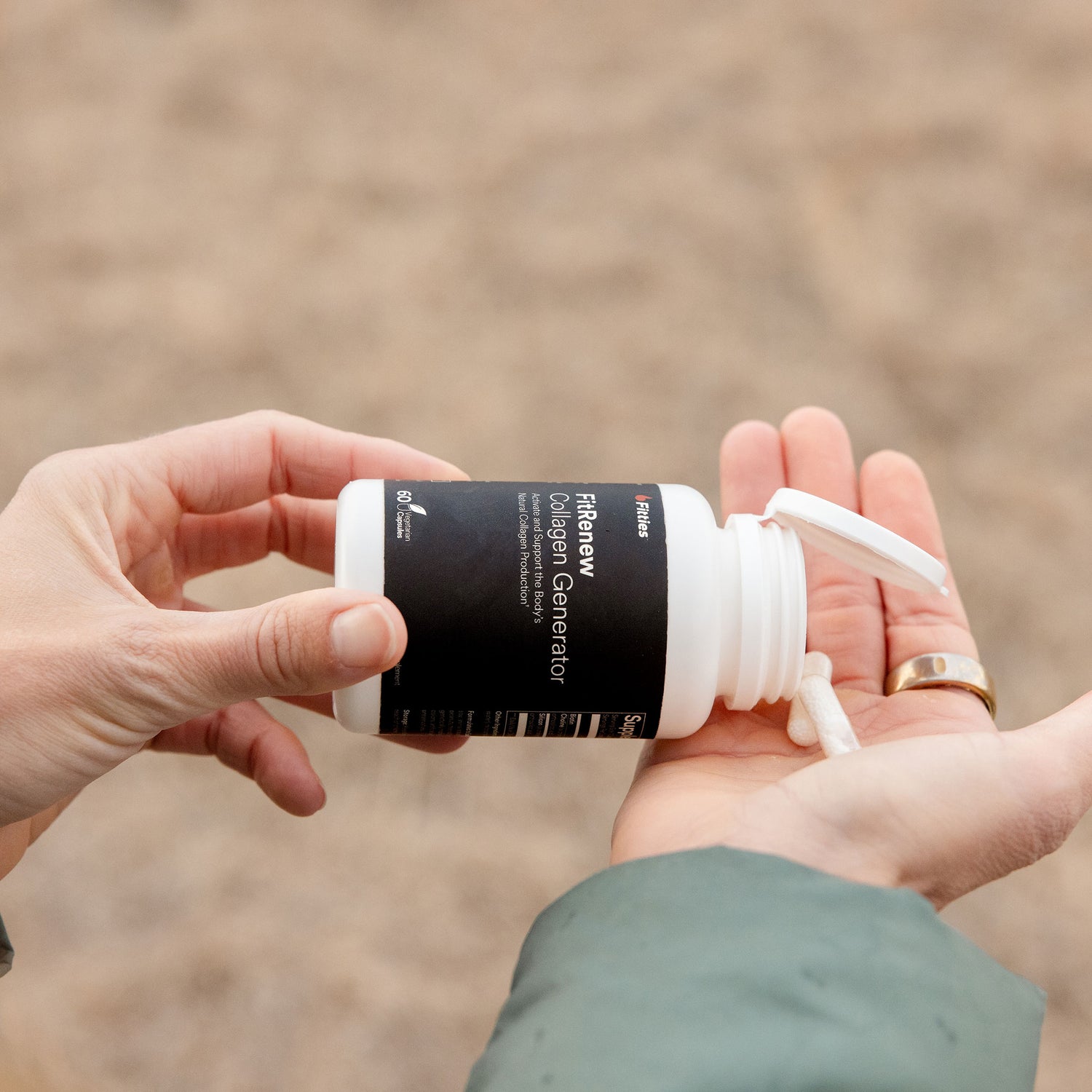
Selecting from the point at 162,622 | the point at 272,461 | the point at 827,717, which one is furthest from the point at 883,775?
the point at 272,461

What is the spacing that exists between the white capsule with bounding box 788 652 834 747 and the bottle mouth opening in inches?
2.6

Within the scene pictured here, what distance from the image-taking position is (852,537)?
0.85 m

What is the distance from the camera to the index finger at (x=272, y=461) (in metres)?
1.00

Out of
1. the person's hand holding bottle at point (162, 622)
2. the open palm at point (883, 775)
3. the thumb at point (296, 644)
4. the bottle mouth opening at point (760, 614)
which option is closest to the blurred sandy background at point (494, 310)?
the person's hand holding bottle at point (162, 622)

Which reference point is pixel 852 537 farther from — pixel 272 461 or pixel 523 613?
pixel 272 461

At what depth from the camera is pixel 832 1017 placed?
63 cm

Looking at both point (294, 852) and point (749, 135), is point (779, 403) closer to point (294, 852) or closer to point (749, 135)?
point (749, 135)

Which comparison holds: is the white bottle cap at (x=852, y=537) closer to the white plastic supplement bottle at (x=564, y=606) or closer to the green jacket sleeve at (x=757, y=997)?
the white plastic supplement bottle at (x=564, y=606)

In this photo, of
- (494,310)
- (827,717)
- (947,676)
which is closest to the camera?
(827,717)

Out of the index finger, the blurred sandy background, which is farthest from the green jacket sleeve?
the blurred sandy background

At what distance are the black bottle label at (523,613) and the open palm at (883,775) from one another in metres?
0.11

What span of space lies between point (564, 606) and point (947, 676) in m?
0.42

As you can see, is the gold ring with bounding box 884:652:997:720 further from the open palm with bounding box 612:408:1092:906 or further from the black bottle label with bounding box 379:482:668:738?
the black bottle label with bounding box 379:482:668:738

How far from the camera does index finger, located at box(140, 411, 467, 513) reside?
100 cm
